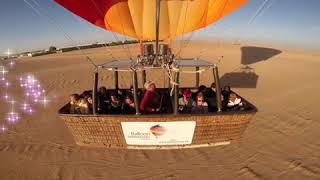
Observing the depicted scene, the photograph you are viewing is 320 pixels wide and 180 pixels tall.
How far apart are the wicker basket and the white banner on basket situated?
0.09 meters

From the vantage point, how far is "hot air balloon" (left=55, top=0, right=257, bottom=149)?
19.6 feet

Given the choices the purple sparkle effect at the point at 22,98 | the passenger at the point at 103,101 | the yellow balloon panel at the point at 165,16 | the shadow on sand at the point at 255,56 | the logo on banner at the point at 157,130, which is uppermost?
the yellow balloon panel at the point at 165,16

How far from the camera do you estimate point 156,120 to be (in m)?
5.85

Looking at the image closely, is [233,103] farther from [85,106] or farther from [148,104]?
[85,106]

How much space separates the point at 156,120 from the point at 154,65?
1351 millimetres

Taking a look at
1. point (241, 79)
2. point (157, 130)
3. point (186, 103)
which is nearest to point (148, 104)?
point (157, 130)

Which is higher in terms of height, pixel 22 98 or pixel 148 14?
pixel 148 14

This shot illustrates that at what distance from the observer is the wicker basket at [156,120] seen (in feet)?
19.2

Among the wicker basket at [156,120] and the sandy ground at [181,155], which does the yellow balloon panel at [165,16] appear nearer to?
the wicker basket at [156,120]

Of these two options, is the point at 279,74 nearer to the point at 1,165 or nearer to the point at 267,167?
the point at 267,167

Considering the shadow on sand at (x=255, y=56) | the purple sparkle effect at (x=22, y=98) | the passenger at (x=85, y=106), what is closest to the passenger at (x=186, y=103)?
the passenger at (x=85, y=106)

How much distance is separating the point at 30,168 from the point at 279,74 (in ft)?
51.1

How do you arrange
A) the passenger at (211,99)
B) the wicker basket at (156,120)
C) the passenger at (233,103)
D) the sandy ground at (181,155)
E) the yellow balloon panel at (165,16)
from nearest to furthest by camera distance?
the wicker basket at (156,120) < the sandy ground at (181,155) < the passenger at (233,103) < the passenger at (211,99) < the yellow balloon panel at (165,16)

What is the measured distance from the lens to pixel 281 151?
283 inches
